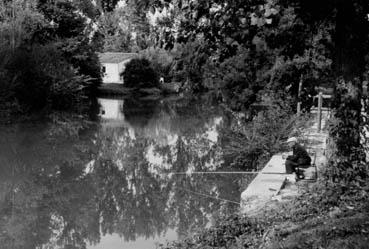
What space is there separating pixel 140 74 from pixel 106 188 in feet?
173

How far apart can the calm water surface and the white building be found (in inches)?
2116

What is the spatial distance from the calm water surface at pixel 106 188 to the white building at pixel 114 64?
5375 cm

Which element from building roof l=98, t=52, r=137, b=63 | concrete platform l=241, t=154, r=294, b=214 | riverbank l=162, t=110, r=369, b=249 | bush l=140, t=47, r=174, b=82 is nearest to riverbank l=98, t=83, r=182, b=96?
bush l=140, t=47, r=174, b=82

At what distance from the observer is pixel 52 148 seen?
22219 mm

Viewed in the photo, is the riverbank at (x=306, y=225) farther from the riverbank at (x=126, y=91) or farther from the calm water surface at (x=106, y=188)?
the riverbank at (x=126, y=91)

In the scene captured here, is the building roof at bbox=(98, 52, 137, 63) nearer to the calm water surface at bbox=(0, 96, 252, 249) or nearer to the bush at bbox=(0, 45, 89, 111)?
the bush at bbox=(0, 45, 89, 111)

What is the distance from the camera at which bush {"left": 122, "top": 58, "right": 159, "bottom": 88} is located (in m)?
67.2

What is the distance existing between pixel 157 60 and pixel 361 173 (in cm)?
6805

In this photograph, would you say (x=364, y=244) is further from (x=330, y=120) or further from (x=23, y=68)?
(x=23, y=68)

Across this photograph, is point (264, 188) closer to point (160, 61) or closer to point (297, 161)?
point (297, 161)

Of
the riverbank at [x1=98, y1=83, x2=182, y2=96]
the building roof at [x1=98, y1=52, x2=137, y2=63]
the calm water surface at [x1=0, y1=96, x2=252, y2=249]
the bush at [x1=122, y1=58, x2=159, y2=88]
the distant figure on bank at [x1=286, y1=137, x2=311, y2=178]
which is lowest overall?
the calm water surface at [x1=0, y1=96, x2=252, y2=249]

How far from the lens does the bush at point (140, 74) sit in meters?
67.2

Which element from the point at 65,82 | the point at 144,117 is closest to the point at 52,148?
the point at 65,82

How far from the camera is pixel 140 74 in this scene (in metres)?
67.5
